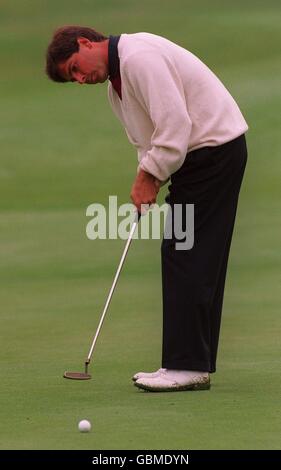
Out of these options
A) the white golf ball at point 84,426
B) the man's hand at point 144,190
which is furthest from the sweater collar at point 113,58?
the white golf ball at point 84,426

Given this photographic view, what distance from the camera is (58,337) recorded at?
23.8 feet

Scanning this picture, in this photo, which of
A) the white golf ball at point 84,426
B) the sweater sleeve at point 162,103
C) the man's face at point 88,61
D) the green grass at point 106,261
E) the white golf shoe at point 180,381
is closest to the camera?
the white golf ball at point 84,426

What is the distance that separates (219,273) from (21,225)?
21.3 ft

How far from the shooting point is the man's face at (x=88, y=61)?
18.5 ft

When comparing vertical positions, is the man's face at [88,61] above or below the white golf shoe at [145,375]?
above

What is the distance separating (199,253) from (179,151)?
0.43m

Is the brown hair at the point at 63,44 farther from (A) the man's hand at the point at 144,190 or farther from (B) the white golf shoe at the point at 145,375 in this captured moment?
(B) the white golf shoe at the point at 145,375

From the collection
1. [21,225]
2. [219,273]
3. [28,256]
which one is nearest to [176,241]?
[219,273]

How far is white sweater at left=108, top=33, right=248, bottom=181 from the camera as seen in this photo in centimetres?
553

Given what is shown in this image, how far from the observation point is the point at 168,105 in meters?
5.53

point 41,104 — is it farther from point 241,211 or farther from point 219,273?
point 219,273

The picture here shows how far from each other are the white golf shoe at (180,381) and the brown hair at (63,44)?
3.94 feet

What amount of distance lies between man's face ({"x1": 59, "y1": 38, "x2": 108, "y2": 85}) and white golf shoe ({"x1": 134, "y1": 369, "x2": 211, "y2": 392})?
117cm

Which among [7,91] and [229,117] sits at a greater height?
[7,91]
